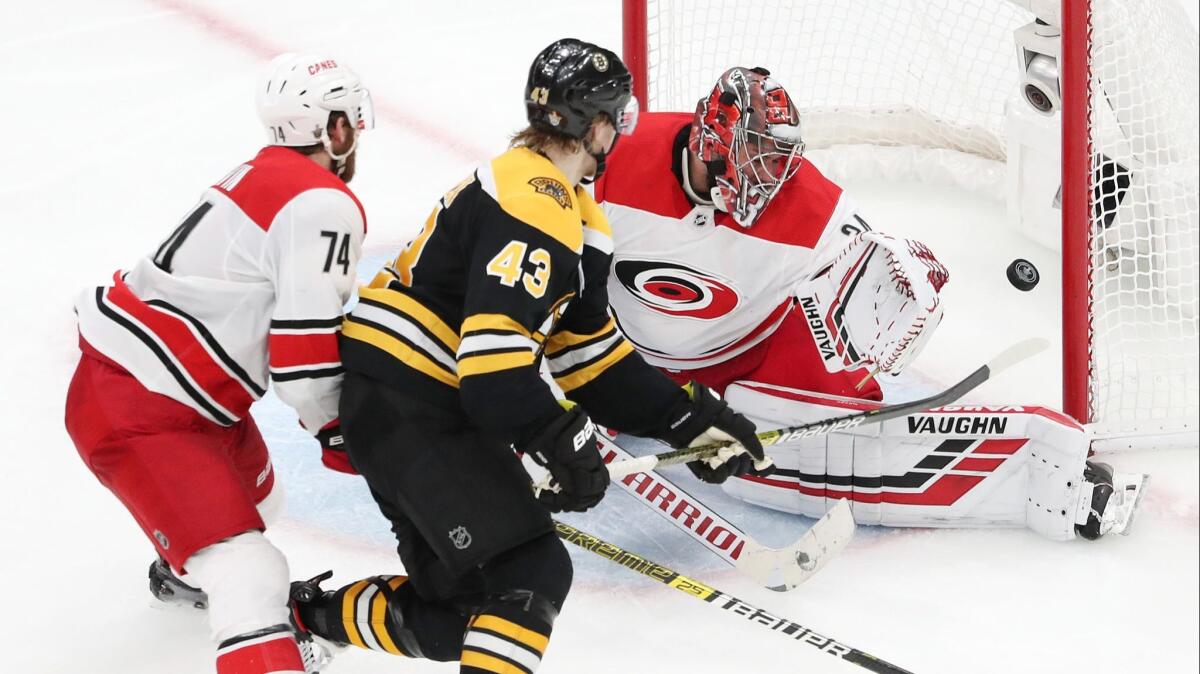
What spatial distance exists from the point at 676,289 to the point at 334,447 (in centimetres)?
96

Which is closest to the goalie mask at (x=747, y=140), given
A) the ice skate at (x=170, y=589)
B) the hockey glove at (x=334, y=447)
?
the hockey glove at (x=334, y=447)

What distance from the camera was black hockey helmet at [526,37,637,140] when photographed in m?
2.21

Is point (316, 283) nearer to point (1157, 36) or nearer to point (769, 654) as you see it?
point (769, 654)

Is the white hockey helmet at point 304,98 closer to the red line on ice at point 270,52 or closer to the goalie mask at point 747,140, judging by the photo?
the goalie mask at point 747,140

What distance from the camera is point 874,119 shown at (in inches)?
182

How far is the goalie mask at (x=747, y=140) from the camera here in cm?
286

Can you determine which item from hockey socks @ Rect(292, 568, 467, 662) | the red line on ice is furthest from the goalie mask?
the red line on ice

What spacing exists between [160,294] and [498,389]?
0.64 metres

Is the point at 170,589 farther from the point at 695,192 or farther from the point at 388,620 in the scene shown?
the point at 695,192

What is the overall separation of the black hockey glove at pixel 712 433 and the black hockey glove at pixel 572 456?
0.34 metres

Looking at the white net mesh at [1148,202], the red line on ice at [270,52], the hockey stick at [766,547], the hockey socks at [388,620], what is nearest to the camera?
the hockey socks at [388,620]

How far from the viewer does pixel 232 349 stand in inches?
93.2

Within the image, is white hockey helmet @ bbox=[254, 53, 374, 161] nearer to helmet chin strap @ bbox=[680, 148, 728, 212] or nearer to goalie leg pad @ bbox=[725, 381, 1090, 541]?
helmet chin strap @ bbox=[680, 148, 728, 212]

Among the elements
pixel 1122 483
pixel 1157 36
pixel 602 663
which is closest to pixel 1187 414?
pixel 1122 483
